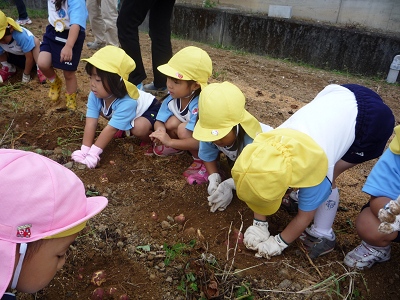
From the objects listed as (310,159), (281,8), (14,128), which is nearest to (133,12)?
(14,128)

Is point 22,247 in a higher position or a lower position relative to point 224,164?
higher

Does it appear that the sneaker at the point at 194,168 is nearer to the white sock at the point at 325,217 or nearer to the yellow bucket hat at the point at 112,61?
the yellow bucket hat at the point at 112,61

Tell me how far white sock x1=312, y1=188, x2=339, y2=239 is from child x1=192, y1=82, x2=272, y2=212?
1.67 ft

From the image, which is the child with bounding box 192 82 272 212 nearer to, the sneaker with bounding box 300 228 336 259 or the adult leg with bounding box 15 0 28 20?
the sneaker with bounding box 300 228 336 259

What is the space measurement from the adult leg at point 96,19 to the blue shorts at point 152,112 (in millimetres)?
2816

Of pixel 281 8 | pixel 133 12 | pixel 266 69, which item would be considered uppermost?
pixel 133 12

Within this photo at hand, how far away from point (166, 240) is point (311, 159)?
87cm

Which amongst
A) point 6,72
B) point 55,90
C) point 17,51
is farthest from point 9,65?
point 55,90

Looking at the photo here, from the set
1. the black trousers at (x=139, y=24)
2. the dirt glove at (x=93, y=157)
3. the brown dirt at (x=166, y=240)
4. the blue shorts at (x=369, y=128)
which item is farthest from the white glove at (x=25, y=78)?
the blue shorts at (x=369, y=128)

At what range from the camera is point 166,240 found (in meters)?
2.00

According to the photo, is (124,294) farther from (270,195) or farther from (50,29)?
(50,29)

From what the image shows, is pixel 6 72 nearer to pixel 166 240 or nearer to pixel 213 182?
pixel 213 182

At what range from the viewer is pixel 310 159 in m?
1.63

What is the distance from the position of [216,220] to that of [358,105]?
1004mm
